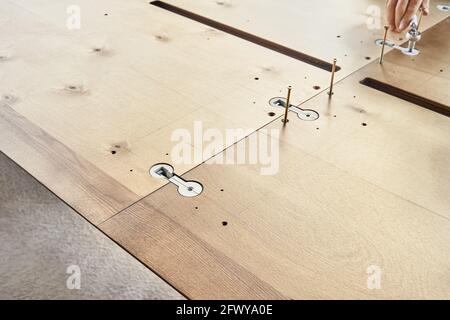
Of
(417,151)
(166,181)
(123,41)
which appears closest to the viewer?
(166,181)

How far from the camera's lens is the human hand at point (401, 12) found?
1416 mm

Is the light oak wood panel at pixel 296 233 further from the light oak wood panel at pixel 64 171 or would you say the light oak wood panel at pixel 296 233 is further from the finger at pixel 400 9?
the finger at pixel 400 9

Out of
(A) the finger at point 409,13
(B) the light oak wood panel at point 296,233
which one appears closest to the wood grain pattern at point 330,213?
(B) the light oak wood panel at point 296,233

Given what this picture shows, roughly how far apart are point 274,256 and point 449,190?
15.8 inches

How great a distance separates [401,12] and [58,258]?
108cm

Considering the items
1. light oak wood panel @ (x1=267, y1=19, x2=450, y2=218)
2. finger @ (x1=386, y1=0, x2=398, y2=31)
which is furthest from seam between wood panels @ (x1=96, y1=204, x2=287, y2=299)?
finger @ (x1=386, y1=0, x2=398, y2=31)

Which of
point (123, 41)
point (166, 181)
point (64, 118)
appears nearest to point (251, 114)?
point (166, 181)

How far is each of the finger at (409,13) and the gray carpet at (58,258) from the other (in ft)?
3.27

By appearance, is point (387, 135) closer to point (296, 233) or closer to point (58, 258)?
point (296, 233)

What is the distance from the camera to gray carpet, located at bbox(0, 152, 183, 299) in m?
0.80

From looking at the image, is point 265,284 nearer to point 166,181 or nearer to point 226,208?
point 226,208

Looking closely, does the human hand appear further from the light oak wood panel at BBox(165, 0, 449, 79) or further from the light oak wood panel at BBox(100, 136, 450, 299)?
the light oak wood panel at BBox(100, 136, 450, 299)

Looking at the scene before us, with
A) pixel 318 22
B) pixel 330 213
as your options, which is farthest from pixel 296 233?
pixel 318 22

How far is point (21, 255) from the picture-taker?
0.85 meters
